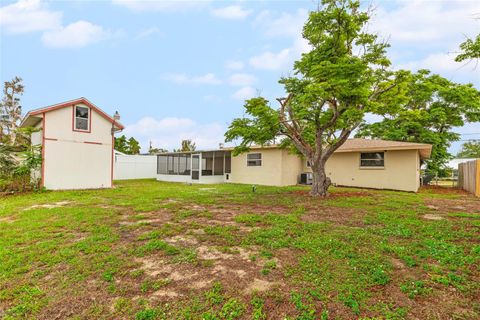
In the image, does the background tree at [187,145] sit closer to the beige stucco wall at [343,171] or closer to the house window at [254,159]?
the beige stucco wall at [343,171]

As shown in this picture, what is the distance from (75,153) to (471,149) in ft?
176

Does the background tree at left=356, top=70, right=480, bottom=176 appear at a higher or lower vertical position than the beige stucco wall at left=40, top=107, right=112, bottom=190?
higher

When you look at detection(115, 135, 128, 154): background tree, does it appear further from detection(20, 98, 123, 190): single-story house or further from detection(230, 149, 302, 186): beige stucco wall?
detection(230, 149, 302, 186): beige stucco wall

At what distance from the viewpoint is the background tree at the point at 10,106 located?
24672 mm

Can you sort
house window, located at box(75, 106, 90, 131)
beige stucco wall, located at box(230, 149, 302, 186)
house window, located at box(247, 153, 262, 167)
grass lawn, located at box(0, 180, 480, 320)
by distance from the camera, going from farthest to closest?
1. house window, located at box(247, 153, 262, 167)
2. beige stucco wall, located at box(230, 149, 302, 186)
3. house window, located at box(75, 106, 90, 131)
4. grass lawn, located at box(0, 180, 480, 320)

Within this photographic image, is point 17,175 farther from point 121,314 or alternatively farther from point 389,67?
point 389,67

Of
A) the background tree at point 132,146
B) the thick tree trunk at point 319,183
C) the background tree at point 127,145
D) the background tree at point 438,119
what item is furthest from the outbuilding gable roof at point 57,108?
the background tree at point 132,146

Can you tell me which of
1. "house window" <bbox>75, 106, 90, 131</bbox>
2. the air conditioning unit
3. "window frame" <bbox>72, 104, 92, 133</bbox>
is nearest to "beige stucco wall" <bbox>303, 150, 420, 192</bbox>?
the air conditioning unit

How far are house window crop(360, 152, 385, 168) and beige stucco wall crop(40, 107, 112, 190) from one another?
48.0 ft

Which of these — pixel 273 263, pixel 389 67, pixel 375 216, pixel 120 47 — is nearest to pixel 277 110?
pixel 389 67

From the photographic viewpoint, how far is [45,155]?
11953 mm

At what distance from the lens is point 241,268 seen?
349 cm

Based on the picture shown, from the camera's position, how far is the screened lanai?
60.2 ft

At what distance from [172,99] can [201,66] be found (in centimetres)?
412
